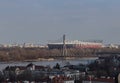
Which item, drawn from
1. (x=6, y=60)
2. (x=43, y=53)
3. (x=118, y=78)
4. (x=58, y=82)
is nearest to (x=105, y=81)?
(x=58, y=82)

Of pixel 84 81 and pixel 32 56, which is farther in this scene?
pixel 32 56

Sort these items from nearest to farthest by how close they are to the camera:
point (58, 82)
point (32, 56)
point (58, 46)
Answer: point (58, 82) < point (32, 56) < point (58, 46)

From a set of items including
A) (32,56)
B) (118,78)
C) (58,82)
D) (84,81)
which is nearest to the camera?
(118,78)

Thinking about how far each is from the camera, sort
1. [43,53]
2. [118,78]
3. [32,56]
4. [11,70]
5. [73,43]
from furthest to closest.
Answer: [73,43], [43,53], [32,56], [11,70], [118,78]

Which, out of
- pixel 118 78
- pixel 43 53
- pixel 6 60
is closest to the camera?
pixel 118 78

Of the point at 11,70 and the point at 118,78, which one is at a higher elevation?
the point at 118,78

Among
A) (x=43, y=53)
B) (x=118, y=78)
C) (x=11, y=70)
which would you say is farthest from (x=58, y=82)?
(x=43, y=53)

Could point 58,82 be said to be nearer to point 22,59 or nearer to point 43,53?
point 22,59

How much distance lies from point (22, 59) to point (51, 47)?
15279mm

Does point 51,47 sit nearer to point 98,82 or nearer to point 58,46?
point 58,46

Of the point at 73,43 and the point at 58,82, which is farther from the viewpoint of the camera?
the point at 73,43

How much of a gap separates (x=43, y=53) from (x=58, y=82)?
73.9 feet

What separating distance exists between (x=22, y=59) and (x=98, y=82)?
1826 centimetres

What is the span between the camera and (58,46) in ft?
134
